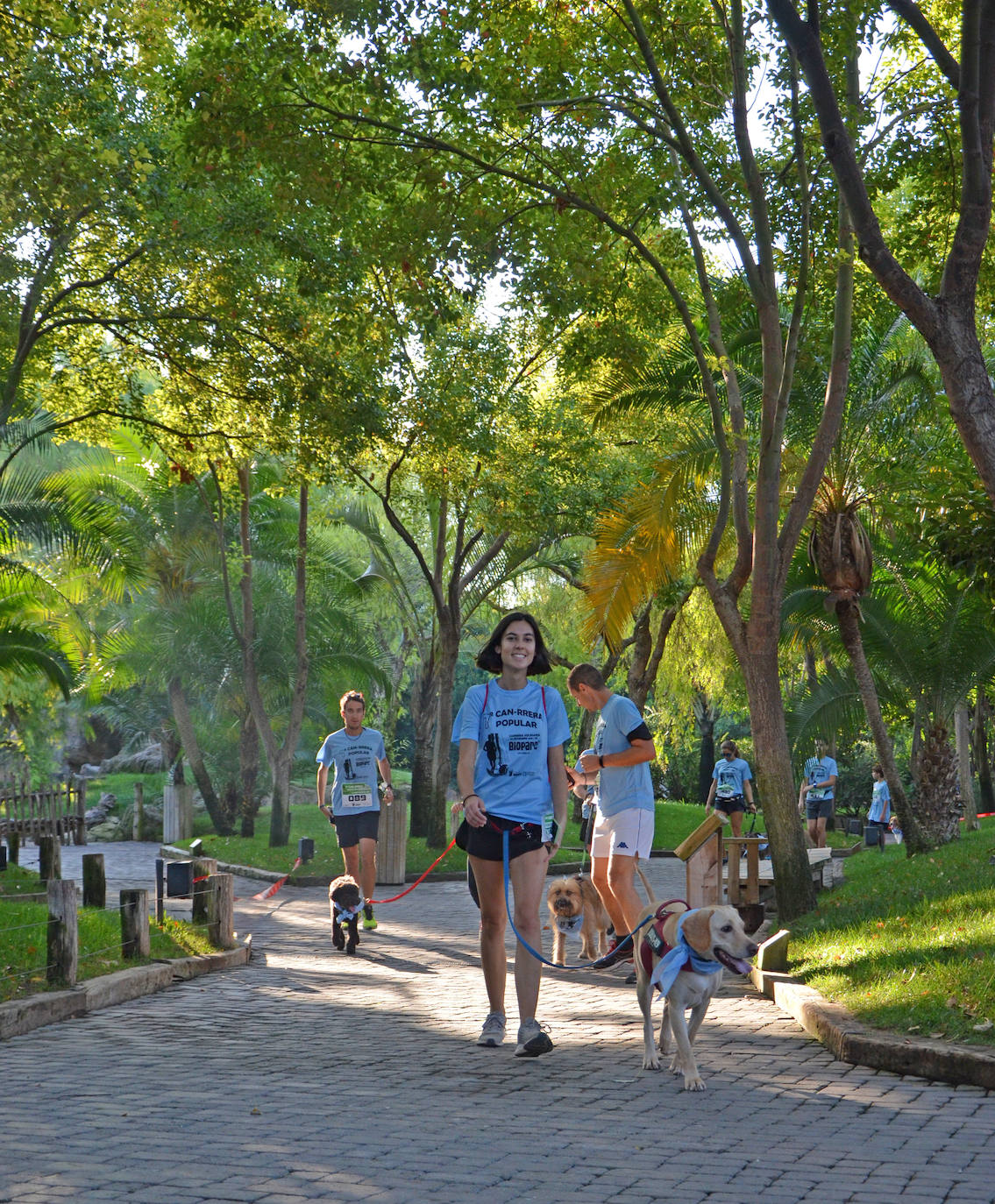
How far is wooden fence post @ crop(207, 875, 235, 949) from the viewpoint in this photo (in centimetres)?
1134

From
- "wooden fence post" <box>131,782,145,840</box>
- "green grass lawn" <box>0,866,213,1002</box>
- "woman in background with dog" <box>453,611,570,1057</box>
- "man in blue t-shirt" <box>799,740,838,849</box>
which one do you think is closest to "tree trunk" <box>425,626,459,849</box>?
"man in blue t-shirt" <box>799,740,838,849</box>

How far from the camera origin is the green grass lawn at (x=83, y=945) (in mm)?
8492

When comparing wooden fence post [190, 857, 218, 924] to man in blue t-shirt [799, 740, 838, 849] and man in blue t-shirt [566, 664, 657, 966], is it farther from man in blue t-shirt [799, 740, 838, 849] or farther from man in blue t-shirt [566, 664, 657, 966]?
man in blue t-shirt [799, 740, 838, 849]

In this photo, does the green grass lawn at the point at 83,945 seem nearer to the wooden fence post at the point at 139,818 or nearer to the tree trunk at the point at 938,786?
the tree trunk at the point at 938,786

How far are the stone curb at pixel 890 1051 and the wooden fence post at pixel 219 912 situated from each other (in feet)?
18.3

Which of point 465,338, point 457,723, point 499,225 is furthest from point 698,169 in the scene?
point 465,338

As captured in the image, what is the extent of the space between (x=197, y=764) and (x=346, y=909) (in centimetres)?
2145

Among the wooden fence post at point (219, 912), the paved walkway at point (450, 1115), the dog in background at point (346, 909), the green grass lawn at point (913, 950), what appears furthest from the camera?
the dog in background at point (346, 909)

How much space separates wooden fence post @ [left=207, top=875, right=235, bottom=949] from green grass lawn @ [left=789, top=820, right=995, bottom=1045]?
4.86 meters

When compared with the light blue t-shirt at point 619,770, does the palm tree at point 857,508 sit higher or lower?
higher

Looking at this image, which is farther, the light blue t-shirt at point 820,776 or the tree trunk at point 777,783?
the light blue t-shirt at point 820,776

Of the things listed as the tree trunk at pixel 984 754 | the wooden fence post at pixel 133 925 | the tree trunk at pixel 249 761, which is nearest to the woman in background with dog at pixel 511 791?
the wooden fence post at pixel 133 925

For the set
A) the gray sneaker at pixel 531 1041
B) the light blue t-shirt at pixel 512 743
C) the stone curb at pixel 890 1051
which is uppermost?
the light blue t-shirt at pixel 512 743

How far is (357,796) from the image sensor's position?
12086 millimetres
